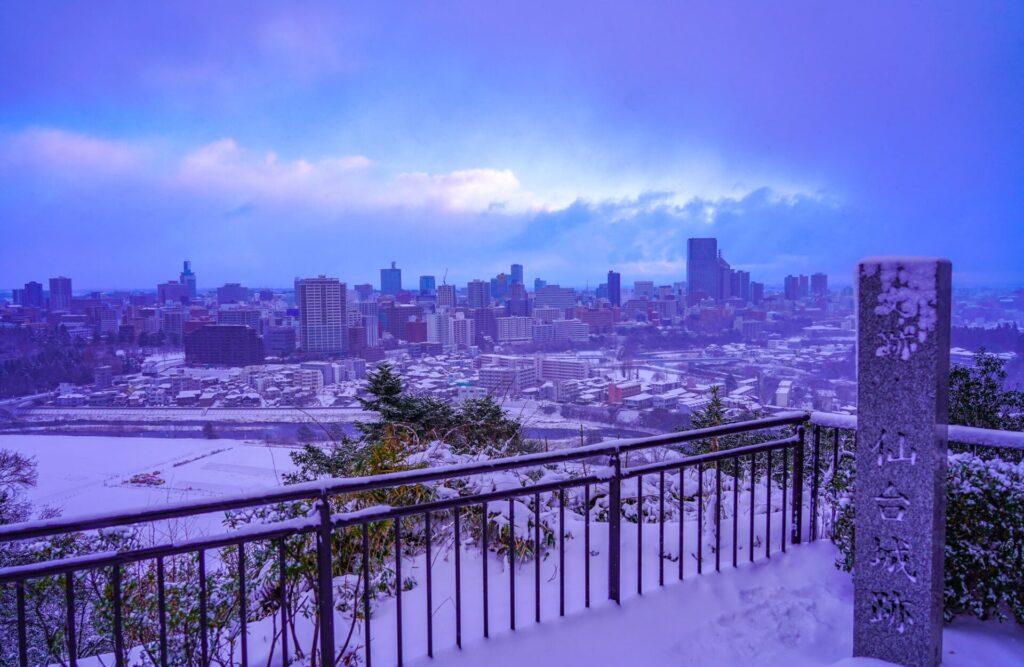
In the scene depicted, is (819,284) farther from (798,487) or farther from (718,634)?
(718,634)

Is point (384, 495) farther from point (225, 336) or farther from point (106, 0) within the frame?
point (225, 336)

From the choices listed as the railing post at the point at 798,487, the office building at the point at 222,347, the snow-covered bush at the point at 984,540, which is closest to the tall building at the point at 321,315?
the office building at the point at 222,347

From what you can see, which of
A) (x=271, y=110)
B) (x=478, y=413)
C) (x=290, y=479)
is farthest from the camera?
(x=271, y=110)

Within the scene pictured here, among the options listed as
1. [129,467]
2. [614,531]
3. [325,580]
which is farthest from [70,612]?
[129,467]

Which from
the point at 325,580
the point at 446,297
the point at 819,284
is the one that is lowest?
the point at 325,580

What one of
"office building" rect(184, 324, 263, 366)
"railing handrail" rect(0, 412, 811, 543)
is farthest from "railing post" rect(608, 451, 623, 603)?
"office building" rect(184, 324, 263, 366)

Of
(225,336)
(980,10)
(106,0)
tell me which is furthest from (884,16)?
(225,336)

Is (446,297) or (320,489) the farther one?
(446,297)

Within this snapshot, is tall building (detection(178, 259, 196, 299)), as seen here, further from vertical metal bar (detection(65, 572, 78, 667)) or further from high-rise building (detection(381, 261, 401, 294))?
vertical metal bar (detection(65, 572, 78, 667))
